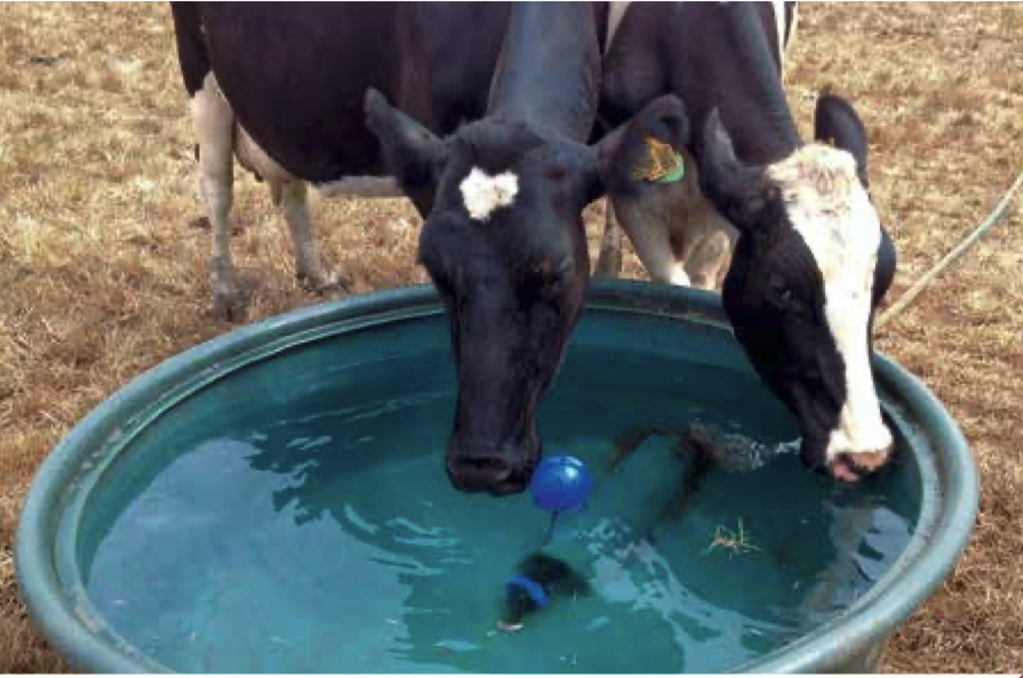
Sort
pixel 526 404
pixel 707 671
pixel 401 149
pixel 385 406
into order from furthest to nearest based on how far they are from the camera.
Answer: pixel 385 406
pixel 401 149
pixel 526 404
pixel 707 671

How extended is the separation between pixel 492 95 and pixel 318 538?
1.30 metres

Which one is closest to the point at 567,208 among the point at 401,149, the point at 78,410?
the point at 401,149

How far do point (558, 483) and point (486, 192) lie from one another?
76cm

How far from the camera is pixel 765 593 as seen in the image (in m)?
3.12

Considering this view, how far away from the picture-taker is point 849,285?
309 cm

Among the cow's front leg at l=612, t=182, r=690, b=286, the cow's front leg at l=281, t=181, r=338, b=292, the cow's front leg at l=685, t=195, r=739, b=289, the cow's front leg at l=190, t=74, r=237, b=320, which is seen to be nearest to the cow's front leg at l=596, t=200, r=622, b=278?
the cow's front leg at l=685, t=195, r=739, b=289

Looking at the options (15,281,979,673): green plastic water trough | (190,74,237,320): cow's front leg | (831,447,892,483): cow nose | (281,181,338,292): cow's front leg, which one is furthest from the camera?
(281,181,338,292): cow's front leg

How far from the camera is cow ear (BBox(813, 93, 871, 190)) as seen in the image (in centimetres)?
348

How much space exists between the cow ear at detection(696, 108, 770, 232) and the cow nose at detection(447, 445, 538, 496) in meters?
0.94

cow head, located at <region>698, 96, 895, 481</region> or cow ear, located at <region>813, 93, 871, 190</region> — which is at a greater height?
cow ear, located at <region>813, 93, 871, 190</region>

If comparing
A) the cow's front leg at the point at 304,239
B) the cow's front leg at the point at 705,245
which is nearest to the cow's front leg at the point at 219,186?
the cow's front leg at the point at 304,239

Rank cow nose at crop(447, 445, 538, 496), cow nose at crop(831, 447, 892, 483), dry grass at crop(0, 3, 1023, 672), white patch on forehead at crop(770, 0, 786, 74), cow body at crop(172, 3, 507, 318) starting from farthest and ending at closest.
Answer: white patch on forehead at crop(770, 0, 786, 74)
cow body at crop(172, 3, 507, 318)
dry grass at crop(0, 3, 1023, 672)
cow nose at crop(831, 447, 892, 483)
cow nose at crop(447, 445, 538, 496)

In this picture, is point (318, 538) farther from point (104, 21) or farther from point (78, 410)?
point (104, 21)

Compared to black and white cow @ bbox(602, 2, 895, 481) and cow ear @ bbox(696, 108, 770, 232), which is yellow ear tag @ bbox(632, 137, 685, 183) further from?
cow ear @ bbox(696, 108, 770, 232)
